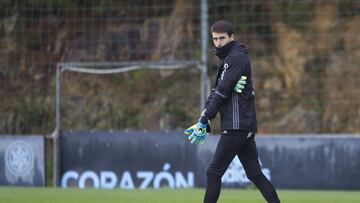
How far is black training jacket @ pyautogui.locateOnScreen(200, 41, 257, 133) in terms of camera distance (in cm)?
903

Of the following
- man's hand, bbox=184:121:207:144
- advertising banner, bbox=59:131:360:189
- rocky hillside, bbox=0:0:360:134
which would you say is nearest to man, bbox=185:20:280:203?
man's hand, bbox=184:121:207:144

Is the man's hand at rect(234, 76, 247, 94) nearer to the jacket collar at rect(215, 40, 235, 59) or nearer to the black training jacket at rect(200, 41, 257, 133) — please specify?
the black training jacket at rect(200, 41, 257, 133)

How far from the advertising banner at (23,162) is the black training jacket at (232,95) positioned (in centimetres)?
818

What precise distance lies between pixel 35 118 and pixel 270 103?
5.23 m

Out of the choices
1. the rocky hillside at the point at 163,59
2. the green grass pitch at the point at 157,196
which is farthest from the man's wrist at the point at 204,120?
the rocky hillside at the point at 163,59

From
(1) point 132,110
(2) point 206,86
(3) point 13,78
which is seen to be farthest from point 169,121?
(3) point 13,78

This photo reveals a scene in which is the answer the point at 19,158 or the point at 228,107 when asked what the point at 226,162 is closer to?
the point at 228,107

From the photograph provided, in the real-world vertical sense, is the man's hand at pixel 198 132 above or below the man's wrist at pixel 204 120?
below

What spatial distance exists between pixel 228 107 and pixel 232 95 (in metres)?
0.13

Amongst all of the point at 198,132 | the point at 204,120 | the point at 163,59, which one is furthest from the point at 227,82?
the point at 163,59

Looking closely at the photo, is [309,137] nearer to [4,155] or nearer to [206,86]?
[206,86]

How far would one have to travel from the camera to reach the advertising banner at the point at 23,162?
16750mm

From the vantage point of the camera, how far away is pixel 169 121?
63.8ft

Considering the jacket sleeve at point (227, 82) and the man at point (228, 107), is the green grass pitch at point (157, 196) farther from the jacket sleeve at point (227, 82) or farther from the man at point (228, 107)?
the jacket sleeve at point (227, 82)
